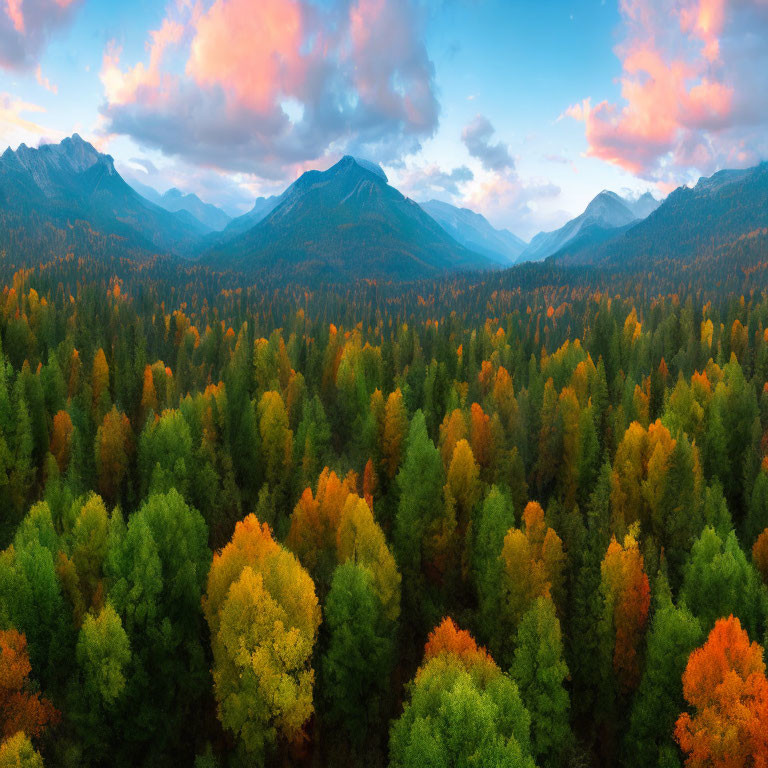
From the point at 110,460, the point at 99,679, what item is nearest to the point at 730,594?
the point at 99,679

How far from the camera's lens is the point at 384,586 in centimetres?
3628

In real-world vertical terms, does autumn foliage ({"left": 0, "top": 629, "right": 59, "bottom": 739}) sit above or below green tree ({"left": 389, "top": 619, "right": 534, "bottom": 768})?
below

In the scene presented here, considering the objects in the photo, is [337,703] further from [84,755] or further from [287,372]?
[287,372]

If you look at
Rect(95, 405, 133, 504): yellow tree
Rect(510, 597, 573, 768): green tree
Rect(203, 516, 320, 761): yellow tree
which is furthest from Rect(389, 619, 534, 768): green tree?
Rect(95, 405, 133, 504): yellow tree

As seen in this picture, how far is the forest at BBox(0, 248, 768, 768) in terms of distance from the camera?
89.8 ft

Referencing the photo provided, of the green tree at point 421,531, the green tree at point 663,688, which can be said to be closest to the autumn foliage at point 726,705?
the green tree at point 663,688

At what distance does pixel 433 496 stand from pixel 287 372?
5107cm

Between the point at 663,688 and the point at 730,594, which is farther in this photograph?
the point at 730,594

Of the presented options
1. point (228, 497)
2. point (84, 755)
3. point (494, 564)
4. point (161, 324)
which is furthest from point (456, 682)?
point (161, 324)

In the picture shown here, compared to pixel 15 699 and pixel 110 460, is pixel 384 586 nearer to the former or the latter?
pixel 15 699

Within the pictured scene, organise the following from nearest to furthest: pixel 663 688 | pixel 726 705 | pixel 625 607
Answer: pixel 726 705, pixel 663 688, pixel 625 607

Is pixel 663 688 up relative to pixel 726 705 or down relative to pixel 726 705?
down

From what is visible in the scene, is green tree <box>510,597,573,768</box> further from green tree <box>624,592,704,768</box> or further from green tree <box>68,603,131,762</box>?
green tree <box>68,603,131,762</box>

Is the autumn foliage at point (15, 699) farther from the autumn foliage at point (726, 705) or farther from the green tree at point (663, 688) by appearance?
the autumn foliage at point (726, 705)
